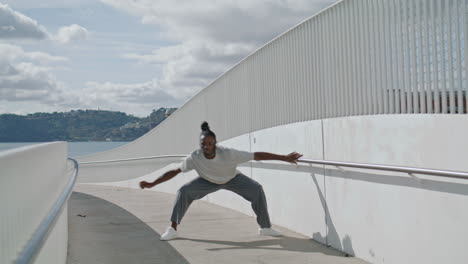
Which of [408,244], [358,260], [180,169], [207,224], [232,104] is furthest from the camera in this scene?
[232,104]

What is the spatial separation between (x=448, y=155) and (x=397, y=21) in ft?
5.71

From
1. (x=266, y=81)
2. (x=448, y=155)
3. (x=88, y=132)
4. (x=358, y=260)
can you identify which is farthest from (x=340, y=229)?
(x=88, y=132)

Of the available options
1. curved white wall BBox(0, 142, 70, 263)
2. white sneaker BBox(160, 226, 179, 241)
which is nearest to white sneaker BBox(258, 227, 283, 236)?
white sneaker BBox(160, 226, 179, 241)

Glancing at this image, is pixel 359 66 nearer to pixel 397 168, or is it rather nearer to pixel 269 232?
pixel 397 168

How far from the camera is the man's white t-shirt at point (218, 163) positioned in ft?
26.4

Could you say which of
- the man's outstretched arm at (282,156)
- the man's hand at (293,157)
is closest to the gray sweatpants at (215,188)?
the man's outstretched arm at (282,156)

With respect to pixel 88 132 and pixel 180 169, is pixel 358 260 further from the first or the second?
pixel 88 132

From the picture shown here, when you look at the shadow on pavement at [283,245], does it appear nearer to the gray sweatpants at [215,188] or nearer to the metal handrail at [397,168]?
the gray sweatpants at [215,188]

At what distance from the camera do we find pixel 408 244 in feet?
17.9

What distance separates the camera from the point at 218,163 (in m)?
8.12

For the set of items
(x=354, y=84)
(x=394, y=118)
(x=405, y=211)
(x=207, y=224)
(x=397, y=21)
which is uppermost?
(x=397, y=21)

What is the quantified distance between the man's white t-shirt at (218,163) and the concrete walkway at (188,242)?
91 centimetres

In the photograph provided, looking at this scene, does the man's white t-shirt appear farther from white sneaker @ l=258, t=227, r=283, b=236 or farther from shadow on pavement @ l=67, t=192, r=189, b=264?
shadow on pavement @ l=67, t=192, r=189, b=264

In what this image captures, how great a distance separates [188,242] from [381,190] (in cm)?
311
